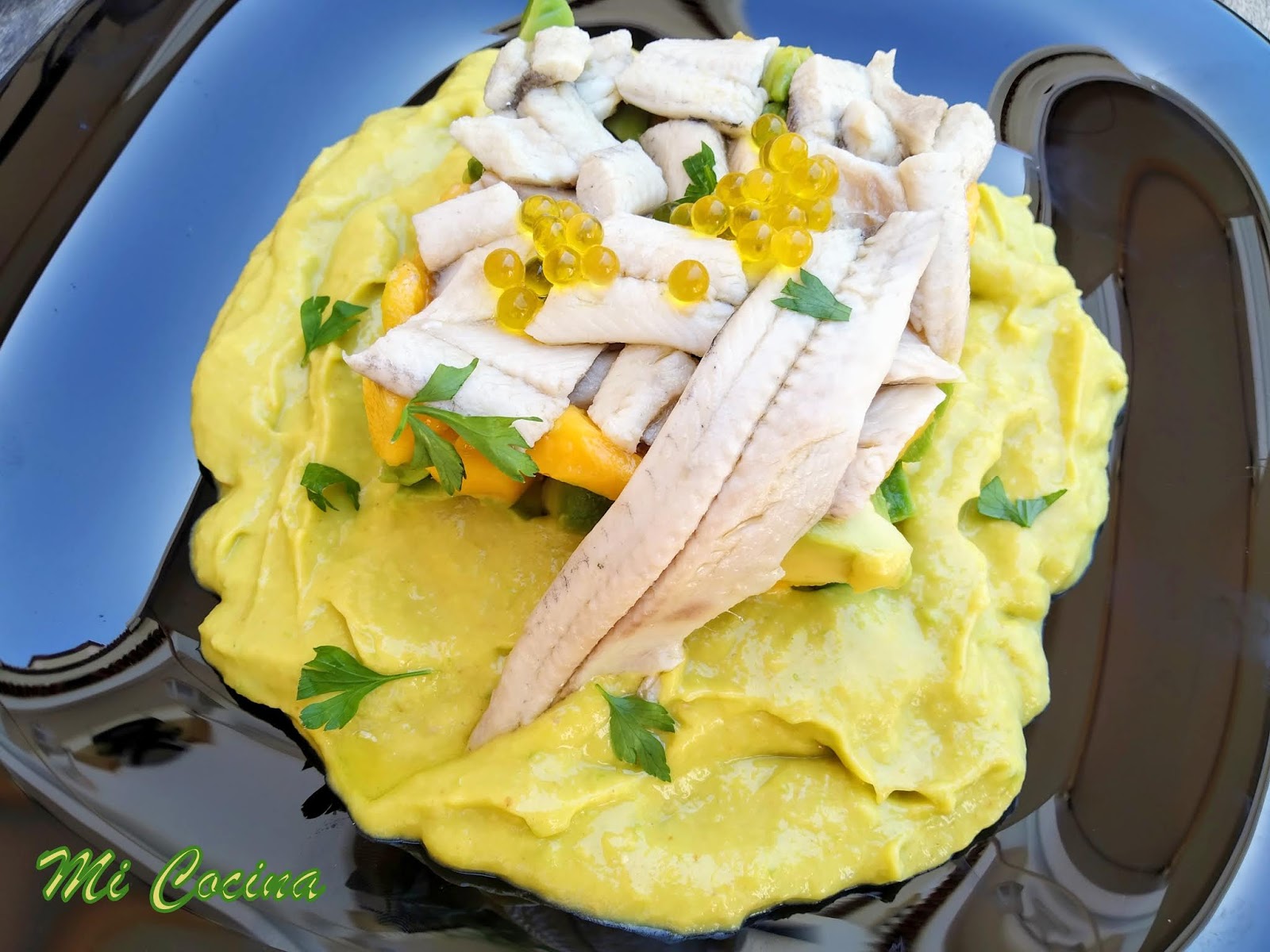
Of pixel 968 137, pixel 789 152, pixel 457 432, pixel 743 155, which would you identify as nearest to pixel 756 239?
pixel 789 152

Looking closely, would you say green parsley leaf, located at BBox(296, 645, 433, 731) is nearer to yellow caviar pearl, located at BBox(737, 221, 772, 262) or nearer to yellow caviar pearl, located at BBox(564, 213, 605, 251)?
yellow caviar pearl, located at BBox(564, 213, 605, 251)

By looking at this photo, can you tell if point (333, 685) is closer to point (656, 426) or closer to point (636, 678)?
point (636, 678)

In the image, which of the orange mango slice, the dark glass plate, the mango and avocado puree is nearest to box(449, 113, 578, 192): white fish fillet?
the mango and avocado puree

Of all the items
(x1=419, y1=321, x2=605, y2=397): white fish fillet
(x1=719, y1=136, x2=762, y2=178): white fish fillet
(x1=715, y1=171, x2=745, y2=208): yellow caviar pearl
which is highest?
(x1=719, y1=136, x2=762, y2=178): white fish fillet

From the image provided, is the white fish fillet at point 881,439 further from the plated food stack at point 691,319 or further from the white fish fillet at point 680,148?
the white fish fillet at point 680,148

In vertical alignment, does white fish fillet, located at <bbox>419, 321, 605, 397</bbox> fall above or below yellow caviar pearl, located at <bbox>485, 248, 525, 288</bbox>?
below

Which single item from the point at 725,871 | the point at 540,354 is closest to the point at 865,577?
the point at 725,871
